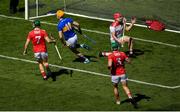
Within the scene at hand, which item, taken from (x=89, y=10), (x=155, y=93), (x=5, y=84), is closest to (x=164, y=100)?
(x=155, y=93)

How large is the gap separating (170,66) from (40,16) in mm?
10335

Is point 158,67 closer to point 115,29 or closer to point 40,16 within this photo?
point 115,29

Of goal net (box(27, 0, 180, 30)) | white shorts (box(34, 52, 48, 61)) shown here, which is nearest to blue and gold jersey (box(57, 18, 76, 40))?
white shorts (box(34, 52, 48, 61))

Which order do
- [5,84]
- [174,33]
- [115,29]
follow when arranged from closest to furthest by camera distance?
[5,84] → [115,29] → [174,33]

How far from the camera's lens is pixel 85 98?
80.1 ft

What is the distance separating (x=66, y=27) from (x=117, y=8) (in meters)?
8.42

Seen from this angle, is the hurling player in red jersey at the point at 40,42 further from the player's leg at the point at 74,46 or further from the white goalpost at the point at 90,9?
the white goalpost at the point at 90,9

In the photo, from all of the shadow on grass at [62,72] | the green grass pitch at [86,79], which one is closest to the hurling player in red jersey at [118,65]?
the green grass pitch at [86,79]

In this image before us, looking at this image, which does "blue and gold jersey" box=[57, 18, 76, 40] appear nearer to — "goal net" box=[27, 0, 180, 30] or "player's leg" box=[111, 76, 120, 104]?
"player's leg" box=[111, 76, 120, 104]

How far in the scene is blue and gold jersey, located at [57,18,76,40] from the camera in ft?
91.6

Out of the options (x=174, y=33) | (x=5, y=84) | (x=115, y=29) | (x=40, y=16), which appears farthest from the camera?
(x=40, y=16)

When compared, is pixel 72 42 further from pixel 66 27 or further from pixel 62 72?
pixel 62 72

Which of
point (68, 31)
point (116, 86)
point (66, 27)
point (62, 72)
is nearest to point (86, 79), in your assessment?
point (62, 72)

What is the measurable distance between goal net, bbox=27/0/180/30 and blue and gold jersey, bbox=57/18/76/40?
7.73 m
